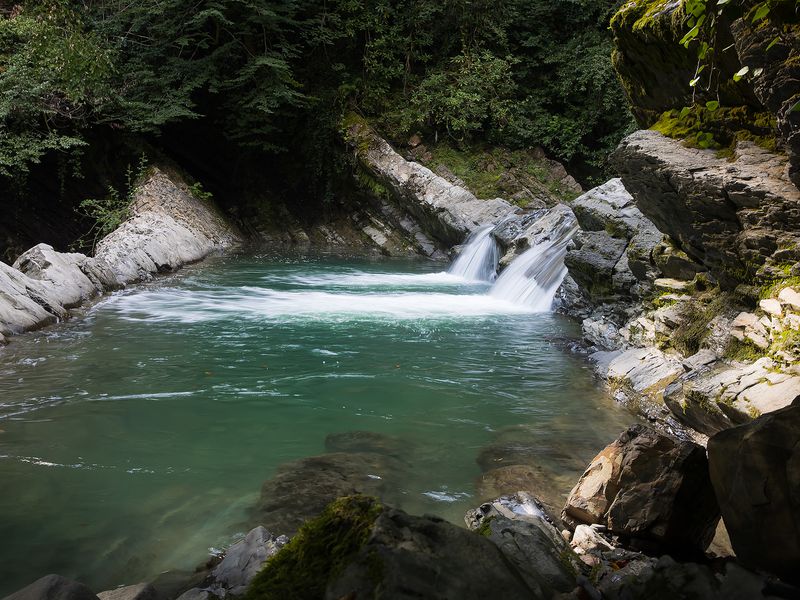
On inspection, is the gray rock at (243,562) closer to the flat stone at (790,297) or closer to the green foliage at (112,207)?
the flat stone at (790,297)

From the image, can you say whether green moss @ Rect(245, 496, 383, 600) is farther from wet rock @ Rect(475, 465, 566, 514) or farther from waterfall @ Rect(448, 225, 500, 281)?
waterfall @ Rect(448, 225, 500, 281)

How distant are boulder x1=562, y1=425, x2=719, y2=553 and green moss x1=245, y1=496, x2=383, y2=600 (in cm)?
189

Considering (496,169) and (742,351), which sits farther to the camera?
(496,169)

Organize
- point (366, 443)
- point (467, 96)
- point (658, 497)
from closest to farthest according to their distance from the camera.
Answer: point (658, 497), point (366, 443), point (467, 96)

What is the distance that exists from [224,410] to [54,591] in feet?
11.7

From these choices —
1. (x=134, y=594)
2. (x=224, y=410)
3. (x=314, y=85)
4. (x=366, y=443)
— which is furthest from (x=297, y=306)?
(x=314, y=85)

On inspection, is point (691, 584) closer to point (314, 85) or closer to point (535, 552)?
point (535, 552)

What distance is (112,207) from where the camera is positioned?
17.5 metres

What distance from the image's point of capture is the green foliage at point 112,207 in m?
16.0

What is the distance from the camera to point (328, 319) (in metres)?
10.3

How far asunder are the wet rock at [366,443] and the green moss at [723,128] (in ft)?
13.6

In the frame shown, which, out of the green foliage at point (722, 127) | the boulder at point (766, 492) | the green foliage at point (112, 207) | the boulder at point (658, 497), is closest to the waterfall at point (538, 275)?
the green foliage at point (722, 127)

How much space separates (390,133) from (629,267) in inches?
531

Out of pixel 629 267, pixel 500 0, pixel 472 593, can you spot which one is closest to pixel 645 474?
pixel 472 593
